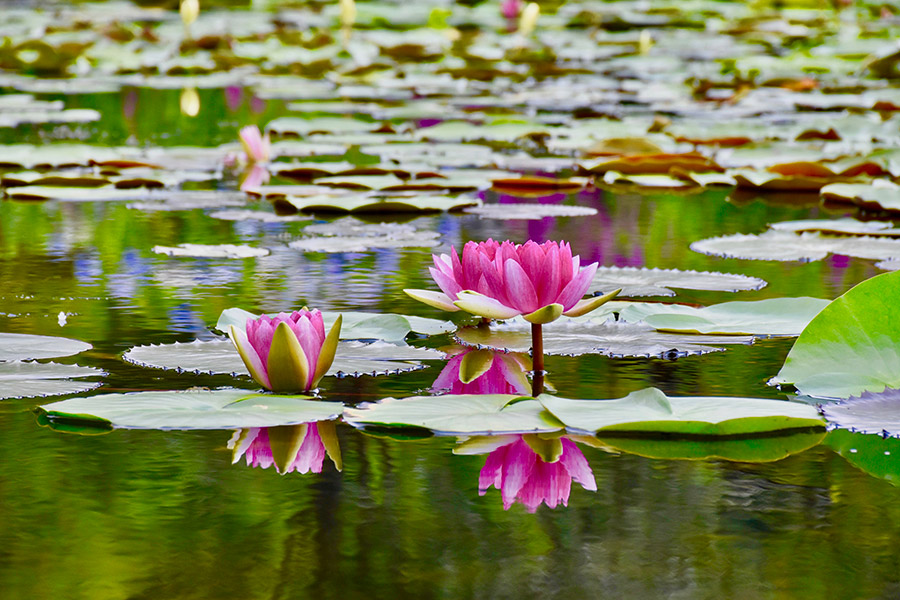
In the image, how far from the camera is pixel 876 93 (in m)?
6.11

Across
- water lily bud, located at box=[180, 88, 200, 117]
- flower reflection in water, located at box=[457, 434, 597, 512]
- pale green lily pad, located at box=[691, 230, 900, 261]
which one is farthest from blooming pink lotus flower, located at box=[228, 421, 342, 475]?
water lily bud, located at box=[180, 88, 200, 117]

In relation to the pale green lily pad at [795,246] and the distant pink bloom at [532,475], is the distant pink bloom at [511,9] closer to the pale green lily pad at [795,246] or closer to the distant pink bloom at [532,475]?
the pale green lily pad at [795,246]

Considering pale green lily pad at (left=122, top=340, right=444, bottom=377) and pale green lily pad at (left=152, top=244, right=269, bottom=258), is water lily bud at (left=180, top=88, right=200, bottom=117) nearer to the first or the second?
pale green lily pad at (left=152, top=244, right=269, bottom=258)

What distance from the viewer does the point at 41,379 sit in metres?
1.46

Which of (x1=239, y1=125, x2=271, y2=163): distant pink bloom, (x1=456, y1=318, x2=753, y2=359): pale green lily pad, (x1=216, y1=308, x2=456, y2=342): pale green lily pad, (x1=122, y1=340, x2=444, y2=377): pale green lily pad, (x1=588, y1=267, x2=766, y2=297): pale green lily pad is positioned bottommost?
(x1=122, y1=340, x2=444, y2=377): pale green lily pad

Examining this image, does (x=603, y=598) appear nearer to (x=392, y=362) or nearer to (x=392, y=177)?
(x=392, y=362)

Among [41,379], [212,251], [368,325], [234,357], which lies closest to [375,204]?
[212,251]

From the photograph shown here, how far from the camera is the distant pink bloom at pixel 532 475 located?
1.10 meters

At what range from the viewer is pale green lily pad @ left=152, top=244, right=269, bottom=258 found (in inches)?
94.1

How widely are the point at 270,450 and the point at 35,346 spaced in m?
0.51

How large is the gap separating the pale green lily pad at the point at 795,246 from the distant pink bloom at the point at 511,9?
953 centimetres

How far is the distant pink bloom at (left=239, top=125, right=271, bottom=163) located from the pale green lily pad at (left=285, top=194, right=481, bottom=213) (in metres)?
0.85

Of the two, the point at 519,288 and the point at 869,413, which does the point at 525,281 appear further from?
the point at 869,413

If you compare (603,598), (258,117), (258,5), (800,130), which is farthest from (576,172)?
(258,5)
